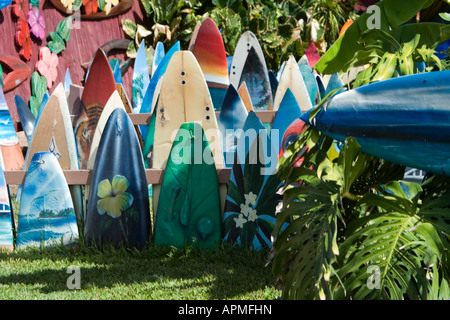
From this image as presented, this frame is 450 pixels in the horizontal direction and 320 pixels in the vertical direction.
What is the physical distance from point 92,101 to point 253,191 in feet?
4.17

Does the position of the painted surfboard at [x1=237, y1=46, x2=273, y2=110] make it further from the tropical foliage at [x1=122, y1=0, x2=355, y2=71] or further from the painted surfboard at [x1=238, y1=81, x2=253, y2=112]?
the tropical foliage at [x1=122, y1=0, x2=355, y2=71]

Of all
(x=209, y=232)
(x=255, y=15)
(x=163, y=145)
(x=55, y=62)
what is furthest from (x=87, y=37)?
(x=209, y=232)

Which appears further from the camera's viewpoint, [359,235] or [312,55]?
[312,55]

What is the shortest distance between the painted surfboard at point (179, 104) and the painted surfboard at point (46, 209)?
495 millimetres

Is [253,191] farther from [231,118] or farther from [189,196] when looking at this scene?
[231,118]

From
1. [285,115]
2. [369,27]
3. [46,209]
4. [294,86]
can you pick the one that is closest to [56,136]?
[46,209]

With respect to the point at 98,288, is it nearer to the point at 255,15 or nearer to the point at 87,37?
the point at 87,37

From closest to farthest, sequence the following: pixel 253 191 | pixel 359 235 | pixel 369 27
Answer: pixel 359 235, pixel 369 27, pixel 253 191

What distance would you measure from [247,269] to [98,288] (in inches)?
24.7

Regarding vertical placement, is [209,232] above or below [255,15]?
below

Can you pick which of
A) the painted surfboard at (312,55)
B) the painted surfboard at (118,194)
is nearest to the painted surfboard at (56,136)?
the painted surfboard at (118,194)

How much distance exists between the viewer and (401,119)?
1.71m

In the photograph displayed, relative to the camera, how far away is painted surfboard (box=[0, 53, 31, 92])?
4.90 meters

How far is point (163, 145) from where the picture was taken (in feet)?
9.91
